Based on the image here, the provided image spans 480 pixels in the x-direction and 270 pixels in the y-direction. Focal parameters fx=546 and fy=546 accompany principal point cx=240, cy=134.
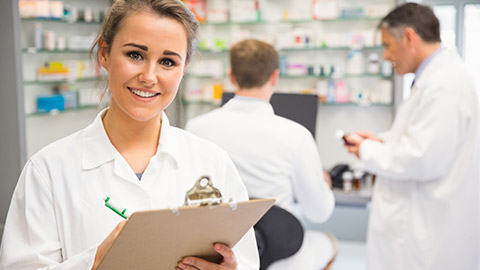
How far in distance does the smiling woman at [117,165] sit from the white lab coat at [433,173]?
4.96 feet

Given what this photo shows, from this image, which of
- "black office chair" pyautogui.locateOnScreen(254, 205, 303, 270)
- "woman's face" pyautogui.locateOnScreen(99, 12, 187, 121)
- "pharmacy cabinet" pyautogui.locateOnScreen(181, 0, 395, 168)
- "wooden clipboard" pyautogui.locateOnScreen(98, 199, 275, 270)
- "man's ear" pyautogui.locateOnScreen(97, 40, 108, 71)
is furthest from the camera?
"pharmacy cabinet" pyautogui.locateOnScreen(181, 0, 395, 168)

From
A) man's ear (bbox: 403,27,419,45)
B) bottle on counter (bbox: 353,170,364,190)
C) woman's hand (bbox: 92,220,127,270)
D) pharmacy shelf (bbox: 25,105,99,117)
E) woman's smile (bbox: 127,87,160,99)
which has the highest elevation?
man's ear (bbox: 403,27,419,45)

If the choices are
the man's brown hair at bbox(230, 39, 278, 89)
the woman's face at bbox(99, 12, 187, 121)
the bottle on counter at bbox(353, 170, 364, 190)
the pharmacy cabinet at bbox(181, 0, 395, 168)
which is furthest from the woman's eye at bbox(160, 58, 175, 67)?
the pharmacy cabinet at bbox(181, 0, 395, 168)

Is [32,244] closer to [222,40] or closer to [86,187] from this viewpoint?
[86,187]

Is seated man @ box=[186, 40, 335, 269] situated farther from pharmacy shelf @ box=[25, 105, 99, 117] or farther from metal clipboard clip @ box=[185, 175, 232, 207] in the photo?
pharmacy shelf @ box=[25, 105, 99, 117]

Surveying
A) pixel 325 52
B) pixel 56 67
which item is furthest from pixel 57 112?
pixel 325 52

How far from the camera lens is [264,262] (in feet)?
8.09

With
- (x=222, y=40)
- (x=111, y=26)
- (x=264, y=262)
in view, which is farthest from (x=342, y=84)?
(x=111, y=26)

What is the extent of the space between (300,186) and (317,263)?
17.4 inches

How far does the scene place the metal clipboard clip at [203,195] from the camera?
1.06 m

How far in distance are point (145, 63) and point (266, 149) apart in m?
1.31

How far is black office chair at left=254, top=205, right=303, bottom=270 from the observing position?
2363 millimetres

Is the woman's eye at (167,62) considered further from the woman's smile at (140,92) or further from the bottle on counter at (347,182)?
the bottle on counter at (347,182)

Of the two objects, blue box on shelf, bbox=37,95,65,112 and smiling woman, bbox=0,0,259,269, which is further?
blue box on shelf, bbox=37,95,65,112
